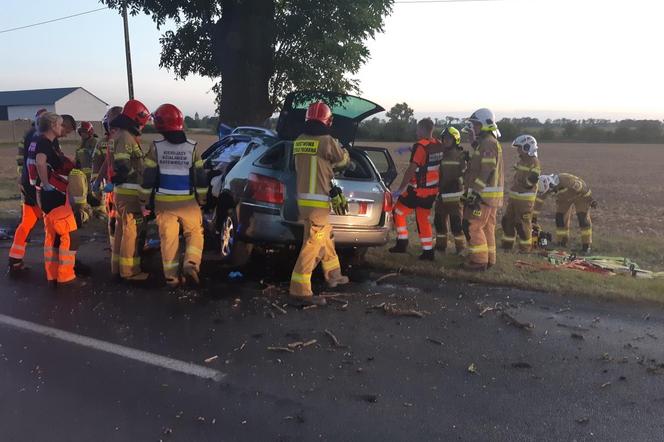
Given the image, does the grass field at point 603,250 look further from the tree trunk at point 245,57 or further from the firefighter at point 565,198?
the tree trunk at point 245,57

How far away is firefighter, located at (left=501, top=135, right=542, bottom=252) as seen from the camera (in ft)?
27.1

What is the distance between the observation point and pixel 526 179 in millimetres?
8289

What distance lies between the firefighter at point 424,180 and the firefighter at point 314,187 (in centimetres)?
193

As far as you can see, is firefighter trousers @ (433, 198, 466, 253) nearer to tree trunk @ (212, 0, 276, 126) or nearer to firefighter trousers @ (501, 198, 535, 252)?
firefighter trousers @ (501, 198, 535, 252)

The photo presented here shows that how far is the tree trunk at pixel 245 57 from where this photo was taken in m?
10.7

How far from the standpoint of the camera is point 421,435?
316 centimetres

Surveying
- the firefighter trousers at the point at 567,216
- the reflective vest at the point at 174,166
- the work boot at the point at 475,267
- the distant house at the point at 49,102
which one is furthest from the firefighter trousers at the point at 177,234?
the distant house at the point at 49,102

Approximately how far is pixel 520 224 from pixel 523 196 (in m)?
0.44

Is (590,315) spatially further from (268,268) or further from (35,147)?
(35,147)

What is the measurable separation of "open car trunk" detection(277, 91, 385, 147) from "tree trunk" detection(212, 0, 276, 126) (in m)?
4.73

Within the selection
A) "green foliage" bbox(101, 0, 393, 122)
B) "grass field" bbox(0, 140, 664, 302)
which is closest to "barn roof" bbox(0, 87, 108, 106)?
"grass field" bbox(0, 140, 664, 302)

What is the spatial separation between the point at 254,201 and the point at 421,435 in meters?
3.36

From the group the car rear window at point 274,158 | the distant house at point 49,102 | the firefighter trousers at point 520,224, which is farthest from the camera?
the distant house at point 49,102

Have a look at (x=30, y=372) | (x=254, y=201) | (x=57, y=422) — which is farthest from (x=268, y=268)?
(x=57, y=422)
